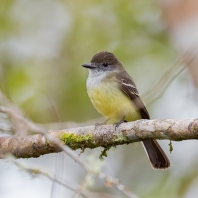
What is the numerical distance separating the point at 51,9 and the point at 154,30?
2.39m

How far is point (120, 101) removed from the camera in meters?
6.20

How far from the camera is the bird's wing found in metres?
6.19

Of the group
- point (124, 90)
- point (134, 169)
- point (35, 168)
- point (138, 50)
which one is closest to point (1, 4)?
point (138, 50)

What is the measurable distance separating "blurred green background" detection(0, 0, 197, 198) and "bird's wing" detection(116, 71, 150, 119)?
1867mm

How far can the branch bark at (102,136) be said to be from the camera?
4.54 meters

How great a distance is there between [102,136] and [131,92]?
129cm

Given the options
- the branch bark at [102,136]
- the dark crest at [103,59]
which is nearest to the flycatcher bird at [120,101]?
the dark crest at [103,59]

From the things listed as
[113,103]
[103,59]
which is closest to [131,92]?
[113,103]

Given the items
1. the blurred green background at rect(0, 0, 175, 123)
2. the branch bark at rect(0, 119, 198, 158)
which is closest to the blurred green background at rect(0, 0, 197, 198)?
the blurred green background at rect(0, 0, 175, 123)

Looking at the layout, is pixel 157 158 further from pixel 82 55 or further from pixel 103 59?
pixel 82 55

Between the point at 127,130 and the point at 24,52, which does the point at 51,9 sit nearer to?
the point at 24,52

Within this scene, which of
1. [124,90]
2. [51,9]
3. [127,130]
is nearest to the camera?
[127,130]

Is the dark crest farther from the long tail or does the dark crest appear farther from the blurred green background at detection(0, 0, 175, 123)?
the blurred green background at detection(0, 0, 175, 123)

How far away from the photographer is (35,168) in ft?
15.0
